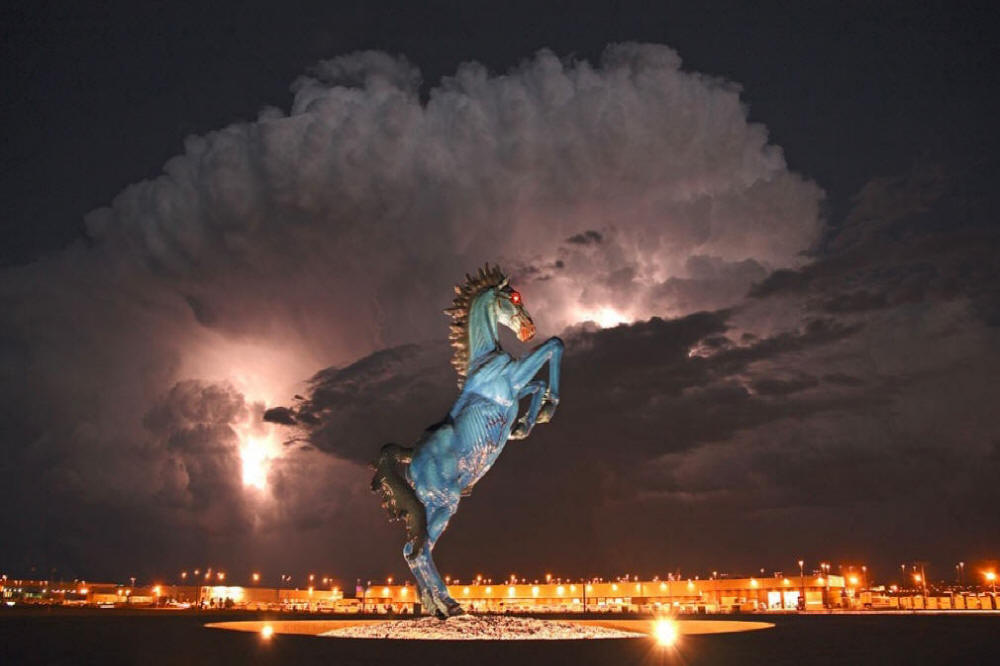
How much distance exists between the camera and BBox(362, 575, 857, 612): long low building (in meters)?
58.6

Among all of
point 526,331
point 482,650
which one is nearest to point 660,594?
point 526,331

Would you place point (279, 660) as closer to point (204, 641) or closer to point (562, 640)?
point (204, 641)

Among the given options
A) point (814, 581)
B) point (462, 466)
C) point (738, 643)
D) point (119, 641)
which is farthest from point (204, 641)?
point (814, 581)

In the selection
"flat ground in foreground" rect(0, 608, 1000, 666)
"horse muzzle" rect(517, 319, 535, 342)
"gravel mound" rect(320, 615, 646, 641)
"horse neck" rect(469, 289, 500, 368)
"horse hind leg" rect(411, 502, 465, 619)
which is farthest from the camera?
"horse muzzle" rect(517, 319, 535, 342)

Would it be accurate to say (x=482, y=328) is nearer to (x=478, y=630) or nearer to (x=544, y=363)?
Answer: (x=544, y=363)

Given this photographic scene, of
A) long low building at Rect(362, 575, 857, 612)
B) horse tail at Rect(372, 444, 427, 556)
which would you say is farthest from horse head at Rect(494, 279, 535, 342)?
long low building at Rect(362, 575, 857, 612)

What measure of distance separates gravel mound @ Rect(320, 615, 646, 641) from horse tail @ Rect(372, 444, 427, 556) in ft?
5.48

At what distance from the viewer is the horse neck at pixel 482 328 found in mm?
18719

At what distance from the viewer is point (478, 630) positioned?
15570mm

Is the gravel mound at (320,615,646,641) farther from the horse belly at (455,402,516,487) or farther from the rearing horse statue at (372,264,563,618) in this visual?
the horse belly at (455,402,516,487)

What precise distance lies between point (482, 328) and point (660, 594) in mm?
72229

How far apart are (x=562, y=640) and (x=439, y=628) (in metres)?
2.45

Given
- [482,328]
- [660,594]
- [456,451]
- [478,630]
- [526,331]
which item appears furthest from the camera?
[660,594]

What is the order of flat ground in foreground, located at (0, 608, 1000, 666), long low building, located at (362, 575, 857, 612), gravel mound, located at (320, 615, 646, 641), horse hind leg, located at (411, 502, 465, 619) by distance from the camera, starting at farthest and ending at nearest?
long low building, located at (362, 575, 857, 612)
horse hind leg, located at (411, 502, 465, 619)
gravel mound, located at (320, 615, 646, 641)
flat ground in foreground, located at (0, 608, 1000, 666)
